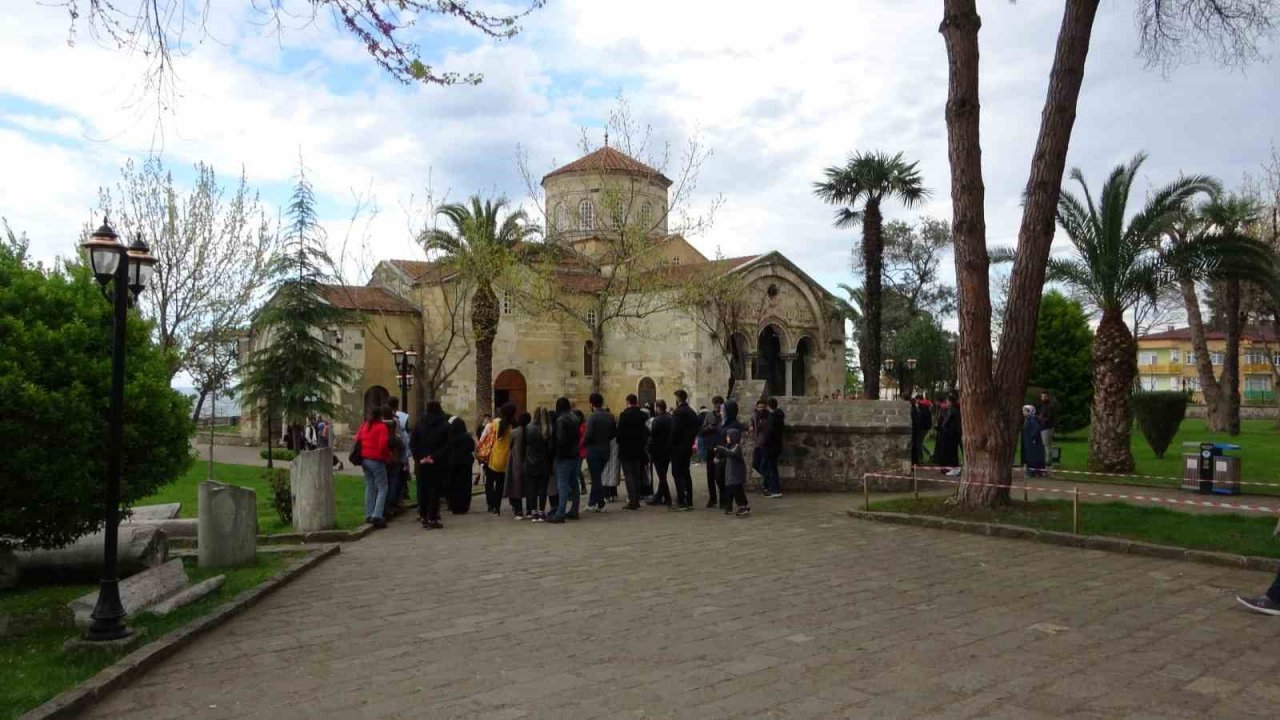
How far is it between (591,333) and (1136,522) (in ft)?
88.1

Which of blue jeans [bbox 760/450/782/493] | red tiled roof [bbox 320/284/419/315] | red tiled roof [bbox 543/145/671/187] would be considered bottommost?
blue jeans [bbox 760/450/782/493]

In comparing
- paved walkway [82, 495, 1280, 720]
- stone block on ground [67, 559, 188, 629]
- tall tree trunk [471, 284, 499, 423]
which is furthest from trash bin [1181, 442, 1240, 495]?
tall tree trunk [471, 284, 499, 423]

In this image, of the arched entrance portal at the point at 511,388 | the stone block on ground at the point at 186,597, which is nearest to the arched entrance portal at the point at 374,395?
the arched entrance portal at the point at 511,388

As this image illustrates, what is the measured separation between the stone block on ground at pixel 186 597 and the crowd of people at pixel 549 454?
12.3 ft

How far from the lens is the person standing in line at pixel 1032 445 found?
16.4 m

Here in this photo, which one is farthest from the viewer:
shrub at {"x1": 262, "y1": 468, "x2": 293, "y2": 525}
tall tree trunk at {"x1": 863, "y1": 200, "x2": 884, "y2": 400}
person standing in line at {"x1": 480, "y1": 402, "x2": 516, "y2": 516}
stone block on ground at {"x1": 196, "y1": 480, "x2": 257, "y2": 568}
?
tall tree trunk at {"x1": 863, "y1": 200, "x2": 884, "y2": 400}

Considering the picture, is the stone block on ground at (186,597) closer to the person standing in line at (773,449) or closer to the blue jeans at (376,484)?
the blue jeans at (376,484)

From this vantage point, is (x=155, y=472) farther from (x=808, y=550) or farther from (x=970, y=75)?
(x=970, y=75)

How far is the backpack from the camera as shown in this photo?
1301cm

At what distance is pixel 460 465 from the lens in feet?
40.7

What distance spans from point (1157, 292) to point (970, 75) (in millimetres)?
8975

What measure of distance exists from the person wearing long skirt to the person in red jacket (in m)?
1.62

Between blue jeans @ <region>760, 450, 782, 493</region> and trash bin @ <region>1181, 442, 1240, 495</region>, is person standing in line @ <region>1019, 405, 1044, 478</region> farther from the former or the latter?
blue jeans @ <region>760, 450, 782, 493</region>

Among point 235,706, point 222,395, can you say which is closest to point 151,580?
point 235,706
